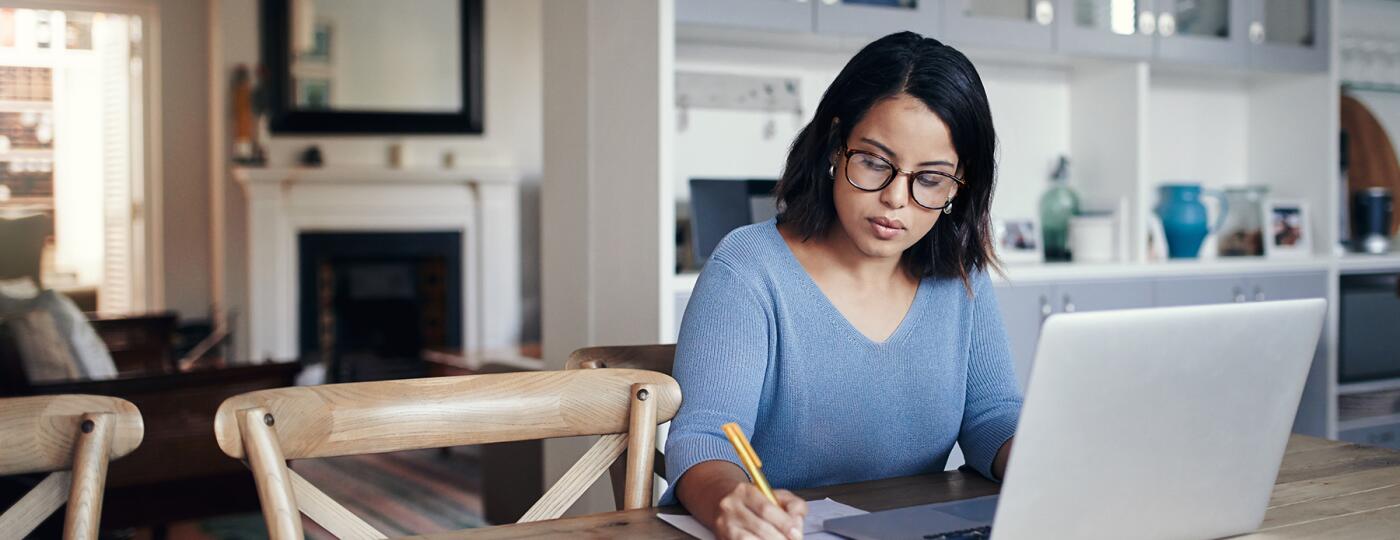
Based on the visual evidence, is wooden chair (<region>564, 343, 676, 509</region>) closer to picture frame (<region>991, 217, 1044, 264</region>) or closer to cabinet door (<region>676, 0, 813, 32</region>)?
cabinet door (<region>676, 0, 813, 32</region>)

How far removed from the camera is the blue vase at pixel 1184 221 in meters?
3.68

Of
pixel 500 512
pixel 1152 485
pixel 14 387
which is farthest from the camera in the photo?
pixel 500 512

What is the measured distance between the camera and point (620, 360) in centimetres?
150

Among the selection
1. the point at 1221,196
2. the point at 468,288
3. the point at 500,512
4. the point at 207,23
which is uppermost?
the point at 207,23

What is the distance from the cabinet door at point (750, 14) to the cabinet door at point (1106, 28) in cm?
89

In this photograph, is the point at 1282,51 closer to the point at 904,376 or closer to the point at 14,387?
the point at 904,376

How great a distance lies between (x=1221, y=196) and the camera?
382 cm

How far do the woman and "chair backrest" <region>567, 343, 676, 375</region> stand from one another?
157mm

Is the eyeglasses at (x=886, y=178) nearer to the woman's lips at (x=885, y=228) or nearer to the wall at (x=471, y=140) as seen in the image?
the woman's lips at (x=885, y=228)

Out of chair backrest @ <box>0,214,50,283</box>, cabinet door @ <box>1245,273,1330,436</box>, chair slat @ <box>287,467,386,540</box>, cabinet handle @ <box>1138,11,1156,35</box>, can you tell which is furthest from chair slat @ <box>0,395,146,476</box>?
chair backrest @ <box>0,214,50,283</box>

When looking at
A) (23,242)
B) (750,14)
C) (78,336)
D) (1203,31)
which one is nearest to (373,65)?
(23,242)

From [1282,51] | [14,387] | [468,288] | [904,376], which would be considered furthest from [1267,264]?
[468,288]

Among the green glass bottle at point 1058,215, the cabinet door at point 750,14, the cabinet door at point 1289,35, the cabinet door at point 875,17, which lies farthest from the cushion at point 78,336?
the cabinet door at point 1289,35

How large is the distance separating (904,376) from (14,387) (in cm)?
216
